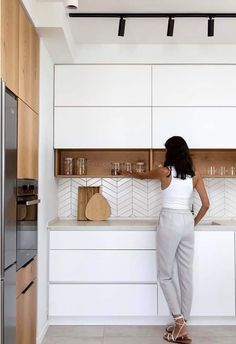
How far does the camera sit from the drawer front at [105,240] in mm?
3520

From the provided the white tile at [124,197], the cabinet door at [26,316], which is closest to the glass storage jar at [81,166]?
the white tile at [124,197]

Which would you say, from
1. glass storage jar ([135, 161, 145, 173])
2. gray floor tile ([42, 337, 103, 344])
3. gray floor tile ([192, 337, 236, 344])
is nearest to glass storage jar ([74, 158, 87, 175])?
glass storage jar ([135, 161, 145, 173])

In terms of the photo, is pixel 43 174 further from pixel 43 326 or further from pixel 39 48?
pixel 43 326

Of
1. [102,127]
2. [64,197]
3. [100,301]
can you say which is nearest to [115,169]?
[102,127]

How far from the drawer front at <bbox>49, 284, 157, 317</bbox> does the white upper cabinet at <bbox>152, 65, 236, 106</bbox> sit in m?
1.69

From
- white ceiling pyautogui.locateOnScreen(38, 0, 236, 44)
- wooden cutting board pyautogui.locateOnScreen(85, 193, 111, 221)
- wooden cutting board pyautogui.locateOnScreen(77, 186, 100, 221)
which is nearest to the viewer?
white ceiling pyautogui.locateOnScreen(38, 0, 236, 44)

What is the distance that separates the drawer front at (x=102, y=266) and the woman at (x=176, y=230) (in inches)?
8.6

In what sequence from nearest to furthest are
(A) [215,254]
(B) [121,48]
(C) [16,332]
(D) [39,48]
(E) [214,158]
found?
1. (C) [16,332]
2. (D) [39,48]
3. (A) [215,254]
4. (B) [121,48]
5. (E) [214,158]

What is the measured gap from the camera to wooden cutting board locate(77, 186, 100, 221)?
4.06m

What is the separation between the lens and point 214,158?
13.7 ft

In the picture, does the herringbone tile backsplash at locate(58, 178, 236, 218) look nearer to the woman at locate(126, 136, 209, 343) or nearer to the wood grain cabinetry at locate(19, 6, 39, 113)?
the woman at locate(126, 136, 209, 343)

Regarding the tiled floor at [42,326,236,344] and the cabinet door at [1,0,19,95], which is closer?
the cabinet door at [1,0,19,95]

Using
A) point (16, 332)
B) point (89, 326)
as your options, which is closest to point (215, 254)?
point (89, 326)

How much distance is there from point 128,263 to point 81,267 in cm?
39
